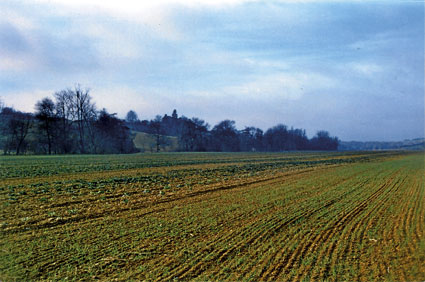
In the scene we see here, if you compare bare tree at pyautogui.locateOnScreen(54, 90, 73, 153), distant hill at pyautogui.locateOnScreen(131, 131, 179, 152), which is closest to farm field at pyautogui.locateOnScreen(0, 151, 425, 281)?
bare tree at pyautogui.locateOnScreen(54, 90, 73, 153)

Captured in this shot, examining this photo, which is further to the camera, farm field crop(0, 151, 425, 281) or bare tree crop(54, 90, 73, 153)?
bare tree crop(54, 90, 73, 153)

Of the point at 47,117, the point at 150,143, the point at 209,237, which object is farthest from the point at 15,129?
the point at 209,237

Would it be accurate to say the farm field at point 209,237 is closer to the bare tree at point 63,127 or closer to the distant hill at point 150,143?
the bare tree at point 63,127

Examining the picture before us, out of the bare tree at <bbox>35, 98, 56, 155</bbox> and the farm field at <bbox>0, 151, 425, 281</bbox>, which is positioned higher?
the bare tree at <bbox>35, 98, 56, 155</bbox>

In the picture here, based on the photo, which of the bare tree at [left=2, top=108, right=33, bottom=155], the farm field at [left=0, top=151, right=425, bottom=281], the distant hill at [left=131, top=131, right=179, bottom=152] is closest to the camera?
the farm field at [left=0, top=151, right=425, bottom=281]

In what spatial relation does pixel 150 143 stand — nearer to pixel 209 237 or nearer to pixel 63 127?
pixel 63 127

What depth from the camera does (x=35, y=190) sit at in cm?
1366

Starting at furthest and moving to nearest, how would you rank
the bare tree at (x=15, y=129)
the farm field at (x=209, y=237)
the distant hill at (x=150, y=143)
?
the distant hill at (x=150, y=143) < the bare tree at (x=15, y=129) < the farm field at (x=209, y=237)

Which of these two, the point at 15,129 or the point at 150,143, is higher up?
the point at 15,129

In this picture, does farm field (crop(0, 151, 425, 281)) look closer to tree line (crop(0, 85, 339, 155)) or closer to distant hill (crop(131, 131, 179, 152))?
tree line (crop(0, 85, 339, 155))

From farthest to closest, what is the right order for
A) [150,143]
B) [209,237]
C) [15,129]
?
[150,143] < [15,129] < [209,237]

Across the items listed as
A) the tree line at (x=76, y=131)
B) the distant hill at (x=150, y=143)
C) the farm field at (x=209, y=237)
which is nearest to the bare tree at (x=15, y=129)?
the tree line at (x=76, y=131)

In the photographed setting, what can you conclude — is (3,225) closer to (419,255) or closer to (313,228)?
(313,228)

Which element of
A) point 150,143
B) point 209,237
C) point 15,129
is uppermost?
point 15,129
